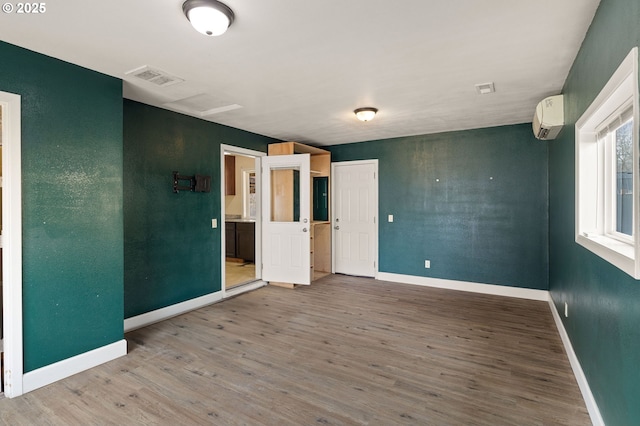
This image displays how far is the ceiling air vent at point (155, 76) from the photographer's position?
2747mm

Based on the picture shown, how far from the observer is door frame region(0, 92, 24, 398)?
228 centimetres

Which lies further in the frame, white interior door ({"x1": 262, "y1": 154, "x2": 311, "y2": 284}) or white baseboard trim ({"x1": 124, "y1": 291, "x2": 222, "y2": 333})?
white interior door ({"x1": 262, "y1": 154, "x2": 311, "y2": 284})

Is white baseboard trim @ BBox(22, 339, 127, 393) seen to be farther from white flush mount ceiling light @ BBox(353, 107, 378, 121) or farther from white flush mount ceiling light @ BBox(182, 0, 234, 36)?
white flush mount ceiling light @ BBox(353, 107, 378, 121)

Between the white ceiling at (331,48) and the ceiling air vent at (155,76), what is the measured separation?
0.07 m

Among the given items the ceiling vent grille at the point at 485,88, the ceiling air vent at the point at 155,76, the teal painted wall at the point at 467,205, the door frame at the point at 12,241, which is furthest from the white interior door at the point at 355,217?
the door frame at the point at 12,241

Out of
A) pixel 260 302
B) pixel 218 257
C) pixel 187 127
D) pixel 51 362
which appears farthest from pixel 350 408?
pixel 187 127

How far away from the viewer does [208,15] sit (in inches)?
72.5

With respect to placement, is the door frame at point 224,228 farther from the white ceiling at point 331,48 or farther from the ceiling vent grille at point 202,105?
the white ceiling at point 331,48

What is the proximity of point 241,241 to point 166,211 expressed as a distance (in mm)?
3461

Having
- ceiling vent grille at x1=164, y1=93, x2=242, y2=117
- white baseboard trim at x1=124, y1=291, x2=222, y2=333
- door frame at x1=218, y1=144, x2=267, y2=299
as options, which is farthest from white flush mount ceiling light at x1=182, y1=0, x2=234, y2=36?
white baseboard trim at x1=124, y1=291, x2=222, y2=333

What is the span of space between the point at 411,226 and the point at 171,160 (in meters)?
3.67

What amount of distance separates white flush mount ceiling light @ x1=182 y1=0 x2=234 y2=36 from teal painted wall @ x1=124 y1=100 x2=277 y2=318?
6.79 ft

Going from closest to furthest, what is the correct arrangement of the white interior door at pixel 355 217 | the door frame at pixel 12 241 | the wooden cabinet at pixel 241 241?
the door frame at pixel 12 241 → the white interior door at pixel 355 217 → the wooden cabinet at pixel 241 241

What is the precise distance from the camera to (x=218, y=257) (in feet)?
15.0
